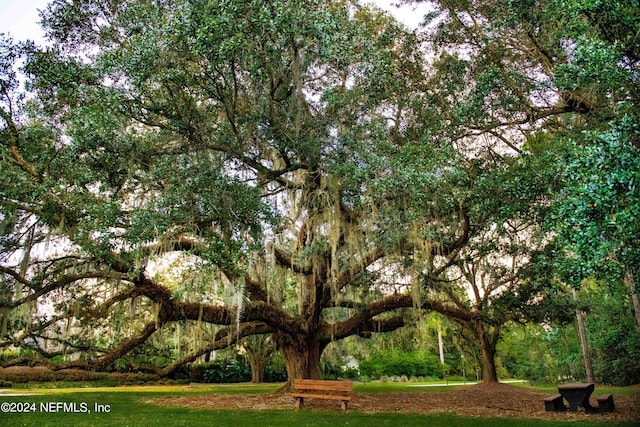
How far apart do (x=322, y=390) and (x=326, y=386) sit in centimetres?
21

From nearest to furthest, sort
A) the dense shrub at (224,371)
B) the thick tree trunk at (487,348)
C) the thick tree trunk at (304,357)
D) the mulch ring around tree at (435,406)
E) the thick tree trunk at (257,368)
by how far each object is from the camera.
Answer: the mulch ring around tree at (435,406), the thick tree trunk at (304,357), the thick tree trunk at (487,348), the thick tree trunk at (257,368), the dense shrub at (224,371)

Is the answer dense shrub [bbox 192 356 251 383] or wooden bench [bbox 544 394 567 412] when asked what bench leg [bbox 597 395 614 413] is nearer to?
wooden bench [bbox 544 394 567 412]

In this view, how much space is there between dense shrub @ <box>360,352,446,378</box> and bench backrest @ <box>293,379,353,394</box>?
1697 centimetres

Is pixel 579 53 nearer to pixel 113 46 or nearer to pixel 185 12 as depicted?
pixel 185 12

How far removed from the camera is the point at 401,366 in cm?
2573

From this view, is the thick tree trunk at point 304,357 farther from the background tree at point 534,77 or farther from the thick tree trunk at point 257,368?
the thick tree trunk at point 257,368

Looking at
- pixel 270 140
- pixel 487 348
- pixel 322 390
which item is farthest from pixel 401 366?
pixel 270 140

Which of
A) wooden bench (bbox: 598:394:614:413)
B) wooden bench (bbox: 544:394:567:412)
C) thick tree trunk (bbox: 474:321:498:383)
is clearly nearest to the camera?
wooden bench (bbox: 598:394:614:413)

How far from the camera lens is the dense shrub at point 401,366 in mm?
24953

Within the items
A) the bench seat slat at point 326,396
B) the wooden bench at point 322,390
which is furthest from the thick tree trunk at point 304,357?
the bench seat slat at point 326,396

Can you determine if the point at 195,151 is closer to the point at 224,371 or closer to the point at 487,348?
the point at 487,348

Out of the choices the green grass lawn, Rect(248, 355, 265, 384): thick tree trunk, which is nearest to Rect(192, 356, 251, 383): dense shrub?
Rect(248, 355, 265, 384): thick tree trunk

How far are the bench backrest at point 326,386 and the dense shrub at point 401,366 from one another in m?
17.0

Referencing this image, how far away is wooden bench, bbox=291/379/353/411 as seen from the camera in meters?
8.57
